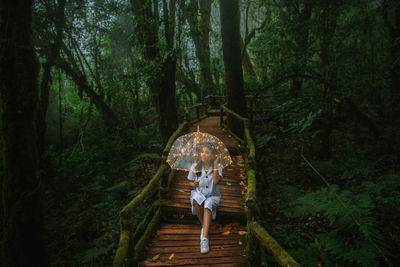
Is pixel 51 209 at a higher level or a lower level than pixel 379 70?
lower

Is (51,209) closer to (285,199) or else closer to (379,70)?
(285,199)

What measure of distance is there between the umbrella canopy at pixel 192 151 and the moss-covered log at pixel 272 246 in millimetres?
1240

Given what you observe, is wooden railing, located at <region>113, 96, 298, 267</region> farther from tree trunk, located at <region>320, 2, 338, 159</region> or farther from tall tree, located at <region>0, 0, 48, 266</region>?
tree trunk, located at <region>320, 2, 338, 159</region>

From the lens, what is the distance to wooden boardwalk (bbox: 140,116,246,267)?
370 centimetres

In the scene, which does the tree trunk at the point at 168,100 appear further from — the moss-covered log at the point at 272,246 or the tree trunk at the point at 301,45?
the moss-covered log at the point at 272,246

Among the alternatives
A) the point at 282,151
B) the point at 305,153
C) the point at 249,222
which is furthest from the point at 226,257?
the point at 282,151

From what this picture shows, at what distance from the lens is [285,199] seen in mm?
6629

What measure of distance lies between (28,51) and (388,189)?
821 centimetres

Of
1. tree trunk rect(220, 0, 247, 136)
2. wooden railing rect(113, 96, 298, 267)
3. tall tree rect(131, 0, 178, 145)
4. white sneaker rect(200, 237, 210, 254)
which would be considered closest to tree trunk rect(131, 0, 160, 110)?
tall tree rect(131, 0, 178, 145)

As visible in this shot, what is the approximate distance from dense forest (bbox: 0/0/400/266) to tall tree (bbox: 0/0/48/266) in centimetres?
2

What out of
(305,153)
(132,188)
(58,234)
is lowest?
(58,234)

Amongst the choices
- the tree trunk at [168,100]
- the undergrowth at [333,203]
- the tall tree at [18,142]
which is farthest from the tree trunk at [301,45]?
the tall tree at [18,142]

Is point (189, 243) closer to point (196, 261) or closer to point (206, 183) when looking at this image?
point (196, 261)

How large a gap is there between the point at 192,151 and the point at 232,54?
6.36 meters
